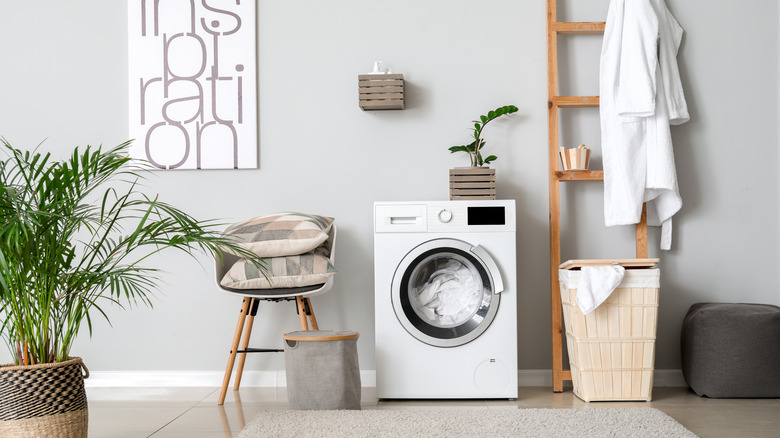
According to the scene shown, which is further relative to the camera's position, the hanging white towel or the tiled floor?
the hanging white towel

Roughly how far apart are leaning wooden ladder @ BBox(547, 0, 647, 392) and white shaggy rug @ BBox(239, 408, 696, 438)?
516 millimetres

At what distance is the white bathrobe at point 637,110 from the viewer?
2854mm

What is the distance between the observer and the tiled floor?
90.9 inches

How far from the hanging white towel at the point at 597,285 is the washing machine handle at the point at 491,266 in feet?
1.05

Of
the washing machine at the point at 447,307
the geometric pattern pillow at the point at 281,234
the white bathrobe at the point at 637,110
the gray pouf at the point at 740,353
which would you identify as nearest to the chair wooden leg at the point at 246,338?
the geometric pattern pillow at the point at 281,234

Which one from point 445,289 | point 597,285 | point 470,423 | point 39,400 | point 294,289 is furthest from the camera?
point 445,289

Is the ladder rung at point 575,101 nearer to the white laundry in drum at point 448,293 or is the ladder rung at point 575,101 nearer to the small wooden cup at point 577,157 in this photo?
the small wooden cup at point 577,157

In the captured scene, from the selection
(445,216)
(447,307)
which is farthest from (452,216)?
(447,307)

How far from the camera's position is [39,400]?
182 cm

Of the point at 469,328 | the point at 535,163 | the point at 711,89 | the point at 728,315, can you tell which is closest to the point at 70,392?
the point at 469,328

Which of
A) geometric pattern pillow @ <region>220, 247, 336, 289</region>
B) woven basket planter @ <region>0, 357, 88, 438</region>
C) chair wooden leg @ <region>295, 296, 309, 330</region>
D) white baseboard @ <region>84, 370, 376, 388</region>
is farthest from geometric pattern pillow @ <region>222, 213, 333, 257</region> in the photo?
woven basket planter @ <region>0, 357, 88, 438</region>

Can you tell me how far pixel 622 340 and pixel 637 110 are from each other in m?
0.98

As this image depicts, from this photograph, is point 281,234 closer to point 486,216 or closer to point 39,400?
point 486,216

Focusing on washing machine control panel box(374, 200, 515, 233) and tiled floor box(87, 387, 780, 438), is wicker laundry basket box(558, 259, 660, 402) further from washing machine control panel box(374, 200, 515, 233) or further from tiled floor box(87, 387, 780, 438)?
washing machine control panel box(374, 200, 515, 233)
